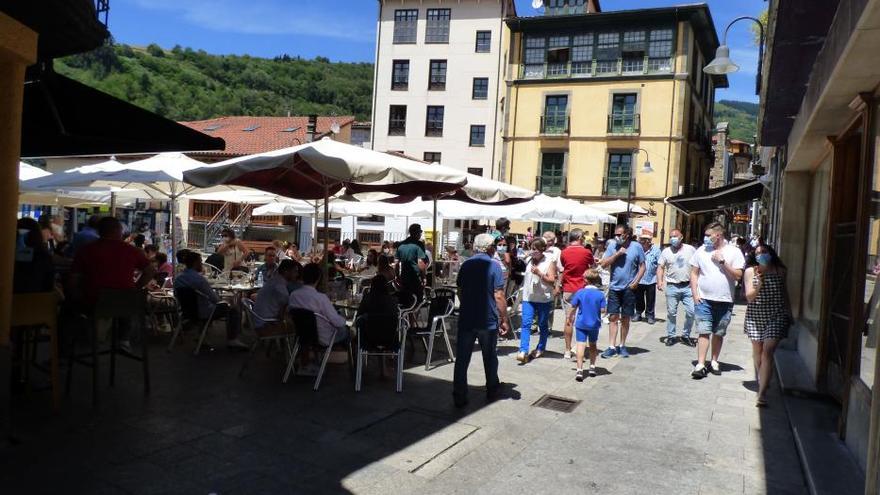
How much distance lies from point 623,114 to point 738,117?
89693mm

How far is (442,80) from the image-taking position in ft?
118

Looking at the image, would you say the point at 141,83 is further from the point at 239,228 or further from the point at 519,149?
the point at 519,149

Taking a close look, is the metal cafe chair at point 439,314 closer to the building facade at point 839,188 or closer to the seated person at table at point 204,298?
the seated person at table at point 204,298

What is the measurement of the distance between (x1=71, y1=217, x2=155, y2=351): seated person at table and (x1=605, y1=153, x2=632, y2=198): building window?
2641 centimetres

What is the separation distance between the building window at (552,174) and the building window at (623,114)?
111 inches

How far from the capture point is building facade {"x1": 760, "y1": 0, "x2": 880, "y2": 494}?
13.3 ft

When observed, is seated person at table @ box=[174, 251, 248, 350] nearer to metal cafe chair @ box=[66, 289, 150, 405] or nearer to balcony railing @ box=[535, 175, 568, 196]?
metal cafe chair @ box=[66, 289, 150, 405]

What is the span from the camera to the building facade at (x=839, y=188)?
13.3 feet

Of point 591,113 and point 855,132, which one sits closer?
point 855,132

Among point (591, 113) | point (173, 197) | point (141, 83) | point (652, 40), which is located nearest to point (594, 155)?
point (591, 113)

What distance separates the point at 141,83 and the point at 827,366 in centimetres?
7169

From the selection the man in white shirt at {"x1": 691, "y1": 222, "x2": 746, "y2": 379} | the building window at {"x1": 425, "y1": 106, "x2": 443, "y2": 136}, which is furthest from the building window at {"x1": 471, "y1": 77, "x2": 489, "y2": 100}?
the man in white shirt at {"x1": 691, "y1": 222, "x2": 746, "y2": 379}

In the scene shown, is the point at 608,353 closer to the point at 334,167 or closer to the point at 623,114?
the point at 334,167

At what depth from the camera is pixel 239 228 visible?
30.3m
